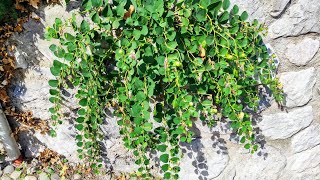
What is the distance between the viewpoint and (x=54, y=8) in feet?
5.28

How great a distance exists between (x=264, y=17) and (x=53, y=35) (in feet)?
2.62

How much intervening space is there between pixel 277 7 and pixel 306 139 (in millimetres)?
744

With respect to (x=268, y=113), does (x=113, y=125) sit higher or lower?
lower

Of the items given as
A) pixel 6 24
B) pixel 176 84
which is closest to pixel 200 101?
pixel 176 84

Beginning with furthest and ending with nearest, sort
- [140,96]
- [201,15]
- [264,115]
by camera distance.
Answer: [264,115] → [140,96] → [201,15]

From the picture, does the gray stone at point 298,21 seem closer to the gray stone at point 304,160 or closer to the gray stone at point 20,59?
the gray stone at point 304,160

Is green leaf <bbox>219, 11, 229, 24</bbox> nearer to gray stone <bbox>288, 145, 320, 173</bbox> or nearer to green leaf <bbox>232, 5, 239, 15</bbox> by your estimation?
green leaf <bbox>232, 5, 239, 15</bbox>

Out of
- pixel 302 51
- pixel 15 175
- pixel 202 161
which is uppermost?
pixel 302 51

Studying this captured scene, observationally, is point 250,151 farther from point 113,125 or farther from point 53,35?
point 53,35

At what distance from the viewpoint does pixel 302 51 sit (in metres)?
1.70

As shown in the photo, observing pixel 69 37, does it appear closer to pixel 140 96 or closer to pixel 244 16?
pixel 140 96

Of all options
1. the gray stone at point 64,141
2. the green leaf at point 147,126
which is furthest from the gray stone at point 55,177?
the green leaf at point 147,126

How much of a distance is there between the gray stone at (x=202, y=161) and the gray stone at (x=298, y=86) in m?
0.41

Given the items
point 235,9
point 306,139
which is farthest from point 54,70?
point 306,139
